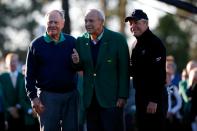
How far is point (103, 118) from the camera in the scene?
447 inches

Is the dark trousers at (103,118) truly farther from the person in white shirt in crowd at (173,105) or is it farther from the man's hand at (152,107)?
the person in white shirt in crowd at (173,105)

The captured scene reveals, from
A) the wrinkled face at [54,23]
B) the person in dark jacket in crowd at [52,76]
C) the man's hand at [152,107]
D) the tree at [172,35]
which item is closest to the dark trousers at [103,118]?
the person in dark jacket in crowd at [52,76]

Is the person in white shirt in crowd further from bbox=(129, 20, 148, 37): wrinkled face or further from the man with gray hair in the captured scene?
bbox=(129, 20, 148, 37): wrinkled face

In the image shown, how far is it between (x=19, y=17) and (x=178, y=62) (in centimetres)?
1587

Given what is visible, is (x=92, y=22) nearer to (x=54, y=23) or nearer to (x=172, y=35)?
(x=54, y=23)

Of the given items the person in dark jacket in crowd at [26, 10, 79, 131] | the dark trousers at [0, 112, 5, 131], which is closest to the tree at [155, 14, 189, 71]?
the dark trousers at [0, 112, 5, 131]

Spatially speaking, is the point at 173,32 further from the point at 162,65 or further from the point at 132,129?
the point at 162,65

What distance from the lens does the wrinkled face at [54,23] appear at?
11.4 metres

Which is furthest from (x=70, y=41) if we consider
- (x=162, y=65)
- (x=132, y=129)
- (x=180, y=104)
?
(x=132, y=129)

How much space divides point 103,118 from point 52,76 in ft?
3.13

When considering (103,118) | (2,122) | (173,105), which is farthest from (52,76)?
(173,105)

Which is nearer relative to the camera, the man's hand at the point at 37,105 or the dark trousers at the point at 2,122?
the man's hand at the point at 37,105

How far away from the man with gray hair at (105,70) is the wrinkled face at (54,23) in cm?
40

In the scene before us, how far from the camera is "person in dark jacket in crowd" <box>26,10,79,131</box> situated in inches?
449
